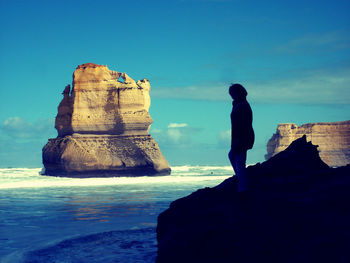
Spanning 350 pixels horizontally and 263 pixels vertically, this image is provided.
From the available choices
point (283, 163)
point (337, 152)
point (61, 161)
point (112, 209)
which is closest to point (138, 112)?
point (61, 161)

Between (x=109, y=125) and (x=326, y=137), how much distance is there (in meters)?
53.5

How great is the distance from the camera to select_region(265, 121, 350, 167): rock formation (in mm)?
86312

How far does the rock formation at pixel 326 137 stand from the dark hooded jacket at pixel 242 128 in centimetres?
8168

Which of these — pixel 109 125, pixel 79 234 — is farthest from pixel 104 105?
pixel 79 234

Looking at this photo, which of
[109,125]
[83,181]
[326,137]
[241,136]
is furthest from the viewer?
[326,137]

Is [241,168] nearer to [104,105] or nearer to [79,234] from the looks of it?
[79,234]

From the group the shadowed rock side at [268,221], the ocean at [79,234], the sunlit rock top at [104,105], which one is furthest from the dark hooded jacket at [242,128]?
the sunlit rock top at [104,105]

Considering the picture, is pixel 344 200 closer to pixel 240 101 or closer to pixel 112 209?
pixel 240 101

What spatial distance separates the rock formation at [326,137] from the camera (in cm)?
8631

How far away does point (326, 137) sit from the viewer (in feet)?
286

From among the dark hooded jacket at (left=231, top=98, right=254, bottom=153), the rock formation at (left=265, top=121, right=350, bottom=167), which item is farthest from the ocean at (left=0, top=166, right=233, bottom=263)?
the rock formation at (left=265, top=121, right=350, bottom=167)

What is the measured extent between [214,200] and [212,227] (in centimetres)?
103

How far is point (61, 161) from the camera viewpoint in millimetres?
45938

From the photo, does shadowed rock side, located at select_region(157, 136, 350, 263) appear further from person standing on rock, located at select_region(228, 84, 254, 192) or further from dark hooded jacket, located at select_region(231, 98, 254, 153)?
dark hooded jacket, located at select_region(231, 98, 254, 153)
